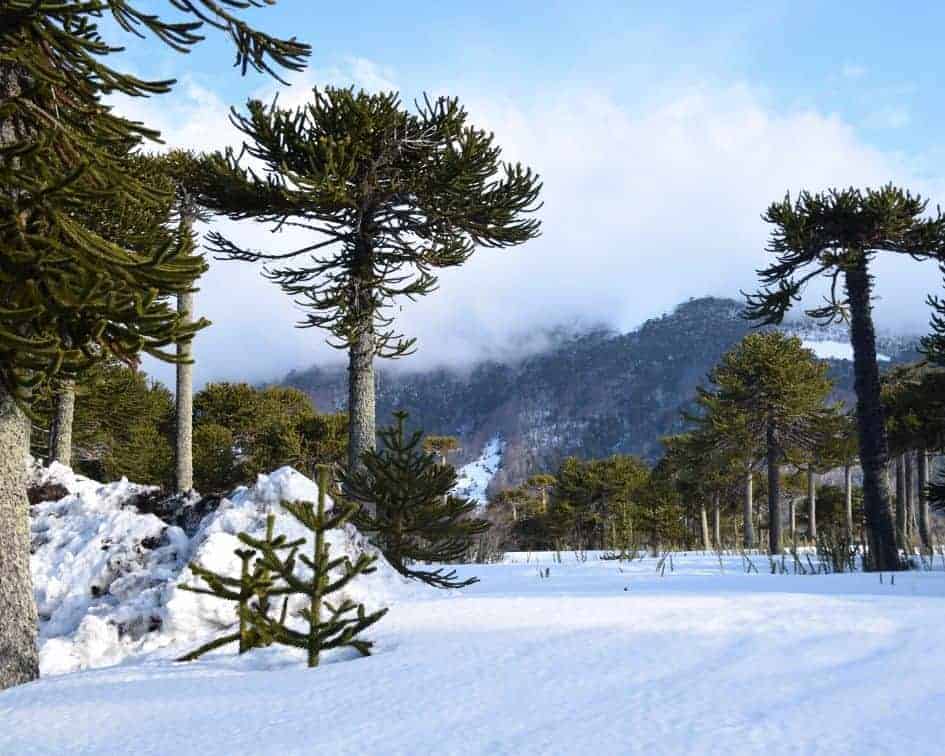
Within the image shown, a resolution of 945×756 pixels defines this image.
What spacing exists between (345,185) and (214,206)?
256 centimetres

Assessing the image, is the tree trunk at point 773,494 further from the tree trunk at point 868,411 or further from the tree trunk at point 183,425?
the tree trunk at point 183,425

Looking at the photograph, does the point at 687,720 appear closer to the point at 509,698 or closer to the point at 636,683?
the point at 636,683

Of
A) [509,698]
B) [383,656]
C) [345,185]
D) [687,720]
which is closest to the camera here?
[687,720]

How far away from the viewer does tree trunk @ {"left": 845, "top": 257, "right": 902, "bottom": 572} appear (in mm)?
10148

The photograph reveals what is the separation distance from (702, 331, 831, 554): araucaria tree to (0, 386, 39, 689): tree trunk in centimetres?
2091

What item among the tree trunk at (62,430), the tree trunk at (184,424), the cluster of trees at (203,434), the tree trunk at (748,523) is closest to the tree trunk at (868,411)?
the tree trunk at (184,424)

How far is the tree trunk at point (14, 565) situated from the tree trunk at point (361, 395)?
6.59 metres

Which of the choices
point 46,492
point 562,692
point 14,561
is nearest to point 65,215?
point 14,561

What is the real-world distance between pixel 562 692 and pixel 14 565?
363cm

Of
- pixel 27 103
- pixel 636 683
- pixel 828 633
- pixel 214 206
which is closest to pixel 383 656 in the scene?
pixel 636 683

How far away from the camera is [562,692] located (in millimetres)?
2205

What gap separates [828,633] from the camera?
8.83 ft

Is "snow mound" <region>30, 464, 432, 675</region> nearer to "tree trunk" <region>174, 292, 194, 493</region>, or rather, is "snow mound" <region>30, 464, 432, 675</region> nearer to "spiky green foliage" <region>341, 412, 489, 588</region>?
"spiky green foliage" <region>341, 412, 489, 588</region>

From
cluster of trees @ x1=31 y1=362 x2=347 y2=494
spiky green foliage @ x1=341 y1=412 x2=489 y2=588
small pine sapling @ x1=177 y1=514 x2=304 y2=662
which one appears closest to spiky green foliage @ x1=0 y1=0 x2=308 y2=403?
small pine sapling @ x1=177 y1=514 x2=304 y2=662
